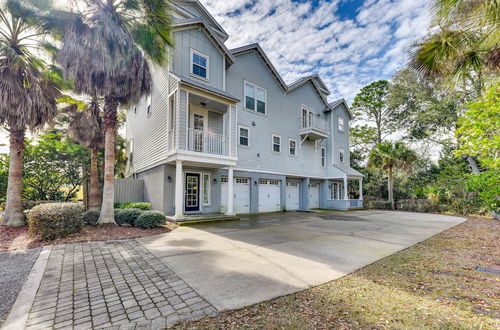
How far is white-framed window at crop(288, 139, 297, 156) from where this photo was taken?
17586 mm

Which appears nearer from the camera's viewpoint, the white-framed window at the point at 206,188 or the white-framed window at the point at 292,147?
the white-framed window at the point at 206,188

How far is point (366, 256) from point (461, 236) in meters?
6.13

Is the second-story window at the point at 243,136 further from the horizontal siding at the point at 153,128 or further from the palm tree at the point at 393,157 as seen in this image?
the palm tree at the point at 393,157

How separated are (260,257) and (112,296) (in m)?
3.03

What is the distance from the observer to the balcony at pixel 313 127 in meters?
17.9

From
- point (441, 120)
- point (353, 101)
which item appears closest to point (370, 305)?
point (441, 120)

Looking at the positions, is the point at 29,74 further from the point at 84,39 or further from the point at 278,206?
the point at 278,206

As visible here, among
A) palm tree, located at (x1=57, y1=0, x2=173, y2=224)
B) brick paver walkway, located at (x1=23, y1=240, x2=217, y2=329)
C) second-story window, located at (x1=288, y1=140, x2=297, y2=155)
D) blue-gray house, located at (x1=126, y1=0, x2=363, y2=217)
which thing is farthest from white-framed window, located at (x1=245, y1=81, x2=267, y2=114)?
brick paver walkway, located at (x1=23, y1=240, x2=217, y2=329)

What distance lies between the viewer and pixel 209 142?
12.0 metres

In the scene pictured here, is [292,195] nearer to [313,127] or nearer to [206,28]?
[313,127]

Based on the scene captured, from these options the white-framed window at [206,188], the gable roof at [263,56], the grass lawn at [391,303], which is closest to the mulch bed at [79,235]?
the white-framed window at [206,188]

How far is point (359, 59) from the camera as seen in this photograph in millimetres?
17609

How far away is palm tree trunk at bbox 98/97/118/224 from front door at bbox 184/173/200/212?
3.87 metres

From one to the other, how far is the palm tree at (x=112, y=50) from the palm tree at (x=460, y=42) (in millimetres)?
8720
